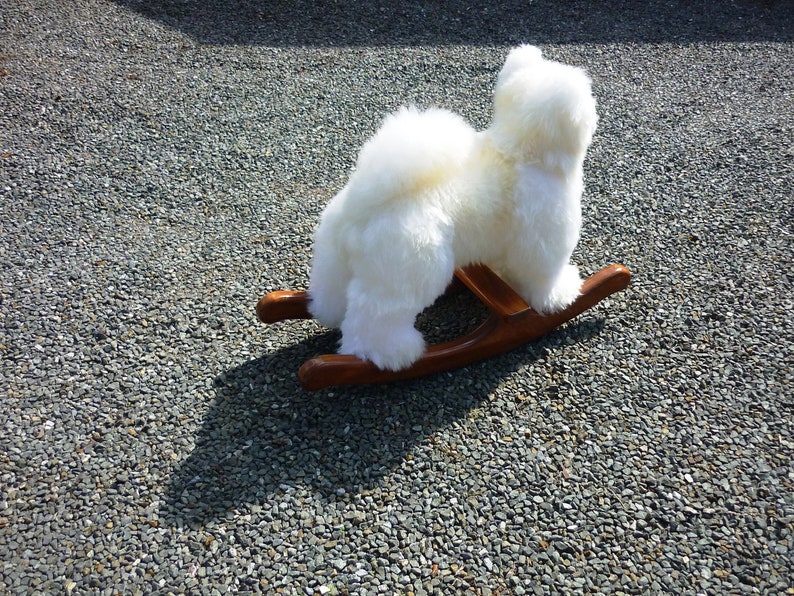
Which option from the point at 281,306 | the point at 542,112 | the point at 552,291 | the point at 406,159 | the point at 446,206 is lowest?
the point at 281,306

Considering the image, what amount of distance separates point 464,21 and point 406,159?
4.28 m

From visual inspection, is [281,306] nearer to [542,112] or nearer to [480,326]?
[480,326]

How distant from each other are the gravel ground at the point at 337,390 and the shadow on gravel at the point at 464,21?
1.01 m

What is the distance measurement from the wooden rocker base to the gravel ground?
0.09 meters

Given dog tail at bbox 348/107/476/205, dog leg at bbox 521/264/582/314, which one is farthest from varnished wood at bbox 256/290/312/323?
dog leg at bbox 521/264/582/314

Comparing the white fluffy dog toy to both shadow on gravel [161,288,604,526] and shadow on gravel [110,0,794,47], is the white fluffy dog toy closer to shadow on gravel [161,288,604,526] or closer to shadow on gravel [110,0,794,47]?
shadow on gravel [161,288,604,526]

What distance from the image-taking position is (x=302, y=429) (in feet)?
7.59

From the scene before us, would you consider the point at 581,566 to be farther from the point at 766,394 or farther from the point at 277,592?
the point at 766,394

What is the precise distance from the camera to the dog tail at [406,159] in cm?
206

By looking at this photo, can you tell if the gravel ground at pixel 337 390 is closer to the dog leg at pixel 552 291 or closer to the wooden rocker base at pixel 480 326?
the wooden rocker base at pixel 480 326

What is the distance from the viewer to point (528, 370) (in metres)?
2.56

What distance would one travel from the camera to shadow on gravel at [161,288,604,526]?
2137 millimetres

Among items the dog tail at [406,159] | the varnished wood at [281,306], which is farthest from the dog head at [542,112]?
the varnished wood at [281,306]

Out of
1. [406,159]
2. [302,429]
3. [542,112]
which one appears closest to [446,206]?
[406,159]
